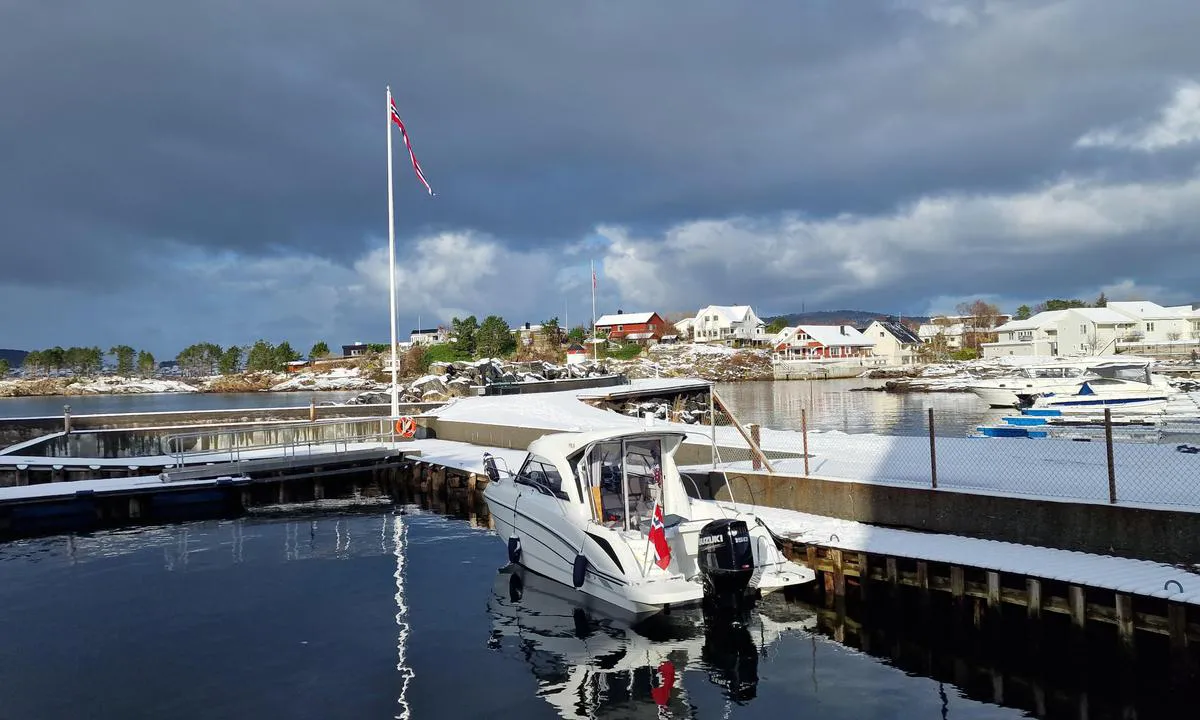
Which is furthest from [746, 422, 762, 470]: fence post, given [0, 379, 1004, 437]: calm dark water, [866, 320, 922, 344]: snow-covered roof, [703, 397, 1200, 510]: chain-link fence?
[866, 320, 922, 344]: snow-covered roof

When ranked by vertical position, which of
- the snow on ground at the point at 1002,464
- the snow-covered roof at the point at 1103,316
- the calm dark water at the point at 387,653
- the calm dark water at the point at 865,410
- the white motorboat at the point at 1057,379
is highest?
the snow-covered roof at the point at 1103,316

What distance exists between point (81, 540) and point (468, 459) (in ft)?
37.4

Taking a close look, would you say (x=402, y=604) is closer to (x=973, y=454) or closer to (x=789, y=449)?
(x=789, y=449)

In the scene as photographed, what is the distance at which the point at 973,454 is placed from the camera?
17.3 meters

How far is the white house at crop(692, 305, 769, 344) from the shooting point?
5886 inches

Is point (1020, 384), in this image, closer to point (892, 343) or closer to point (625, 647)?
point (625, 647)

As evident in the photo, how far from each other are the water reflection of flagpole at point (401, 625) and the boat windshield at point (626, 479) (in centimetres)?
383

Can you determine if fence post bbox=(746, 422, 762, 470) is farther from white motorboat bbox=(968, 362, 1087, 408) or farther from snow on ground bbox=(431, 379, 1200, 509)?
white motorboat bbox=(968, 362, 1087, 408)

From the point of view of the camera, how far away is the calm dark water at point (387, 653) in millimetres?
9484

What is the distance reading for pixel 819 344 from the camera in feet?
445

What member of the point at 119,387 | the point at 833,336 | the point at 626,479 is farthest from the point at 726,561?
the point at 119,387

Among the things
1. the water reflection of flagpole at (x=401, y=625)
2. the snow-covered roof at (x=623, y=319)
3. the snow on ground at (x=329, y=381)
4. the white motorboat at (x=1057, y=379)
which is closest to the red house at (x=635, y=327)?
the snow-covered roof at (x=623, y=319)

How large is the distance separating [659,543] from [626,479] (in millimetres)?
1959

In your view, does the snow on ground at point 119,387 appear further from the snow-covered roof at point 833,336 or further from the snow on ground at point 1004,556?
the snow on ground at point 1004,556
